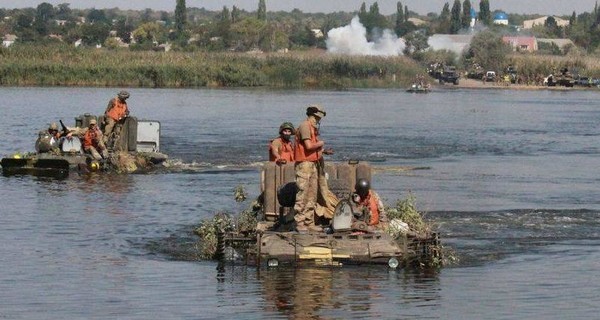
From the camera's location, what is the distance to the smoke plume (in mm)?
138000

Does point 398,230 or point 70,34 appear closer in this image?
point 398,230

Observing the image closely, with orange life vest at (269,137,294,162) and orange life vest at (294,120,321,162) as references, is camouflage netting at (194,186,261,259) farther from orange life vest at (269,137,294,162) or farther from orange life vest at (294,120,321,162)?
orange life vest at (294,120,321,162)

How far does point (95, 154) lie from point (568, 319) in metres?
20.0

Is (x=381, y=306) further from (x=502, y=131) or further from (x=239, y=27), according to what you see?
(x=239, y=27)

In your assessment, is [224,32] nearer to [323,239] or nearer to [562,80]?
[562,80]

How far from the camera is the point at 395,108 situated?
80188 mm

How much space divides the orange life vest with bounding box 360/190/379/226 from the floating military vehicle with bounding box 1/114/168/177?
15048 millimetres

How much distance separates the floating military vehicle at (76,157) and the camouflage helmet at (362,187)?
50.0ft

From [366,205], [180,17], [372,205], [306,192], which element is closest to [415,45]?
[180,17]

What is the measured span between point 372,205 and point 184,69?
3028 inches

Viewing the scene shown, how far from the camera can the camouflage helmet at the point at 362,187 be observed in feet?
77.0

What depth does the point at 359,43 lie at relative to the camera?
140m

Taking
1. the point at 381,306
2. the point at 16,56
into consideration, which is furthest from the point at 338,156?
the point at 16,56

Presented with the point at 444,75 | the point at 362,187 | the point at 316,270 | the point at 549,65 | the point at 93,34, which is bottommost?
the point at 444,75
